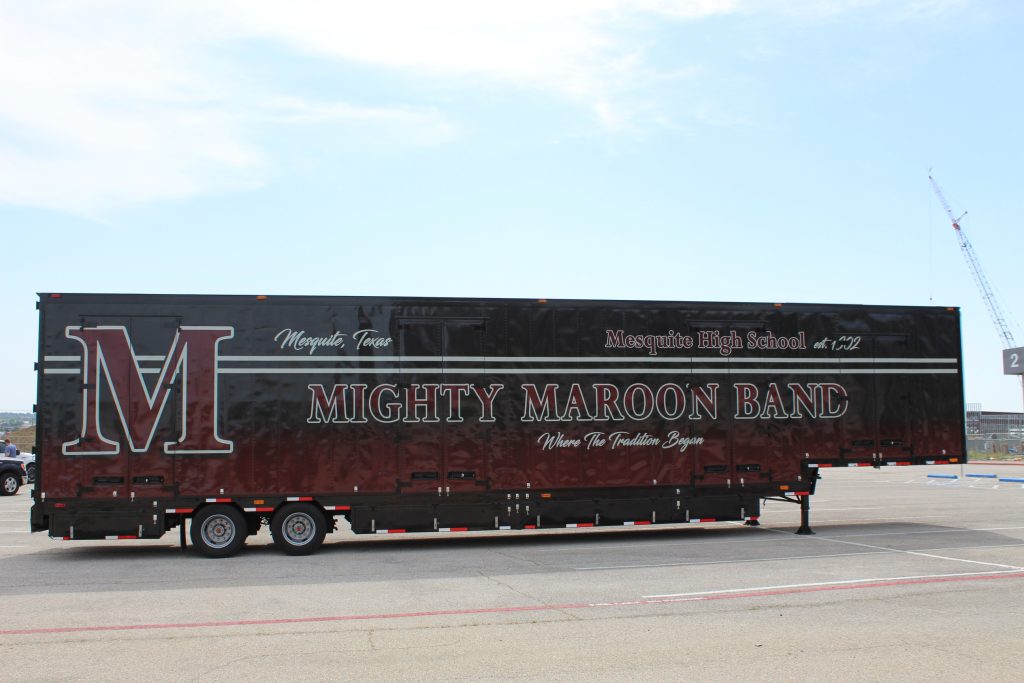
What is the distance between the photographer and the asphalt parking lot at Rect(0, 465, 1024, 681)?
286 inches

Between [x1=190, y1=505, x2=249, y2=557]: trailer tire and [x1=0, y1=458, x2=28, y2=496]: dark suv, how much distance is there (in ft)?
60.6

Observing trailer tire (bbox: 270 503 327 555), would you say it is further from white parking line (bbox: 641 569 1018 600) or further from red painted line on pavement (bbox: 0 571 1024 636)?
white parking line (bbox: 641 569 1018 600)

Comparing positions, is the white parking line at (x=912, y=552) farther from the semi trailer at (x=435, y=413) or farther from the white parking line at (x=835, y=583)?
the semi trailer at (x=435, y=413)

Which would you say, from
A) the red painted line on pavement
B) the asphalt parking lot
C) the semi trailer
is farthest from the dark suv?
the red painted line on pavement

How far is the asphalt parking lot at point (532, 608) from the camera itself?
7.27m

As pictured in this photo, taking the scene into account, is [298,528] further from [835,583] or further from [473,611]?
[835,583]

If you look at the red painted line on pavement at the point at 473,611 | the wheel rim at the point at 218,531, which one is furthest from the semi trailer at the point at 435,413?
the red painted line on pavement at the point at 473,611

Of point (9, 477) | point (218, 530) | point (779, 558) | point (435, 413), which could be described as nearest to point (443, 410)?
point (435, 413)

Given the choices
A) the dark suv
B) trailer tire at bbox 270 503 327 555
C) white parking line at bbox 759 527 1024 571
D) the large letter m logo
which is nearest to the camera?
white parking line at bbox 759 527 1024 571

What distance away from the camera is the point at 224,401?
46.2ft

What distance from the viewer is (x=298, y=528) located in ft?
46.3

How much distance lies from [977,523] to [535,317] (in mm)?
10338

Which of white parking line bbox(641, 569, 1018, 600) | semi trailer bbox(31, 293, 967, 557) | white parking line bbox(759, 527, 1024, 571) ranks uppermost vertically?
semi trailer bbox(31, 293, 967, 557)

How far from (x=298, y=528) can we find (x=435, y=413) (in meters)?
2.91
